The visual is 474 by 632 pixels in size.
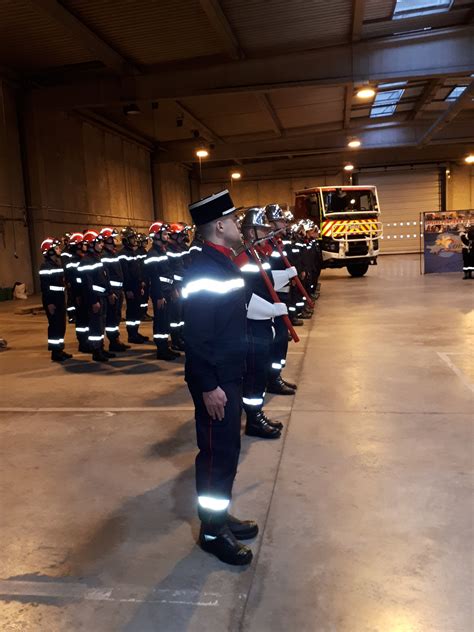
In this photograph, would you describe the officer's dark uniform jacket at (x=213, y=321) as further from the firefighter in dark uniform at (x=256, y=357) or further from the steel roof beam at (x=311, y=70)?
the steel roof beam at (x=311, y=70)

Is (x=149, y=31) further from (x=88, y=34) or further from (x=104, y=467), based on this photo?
(x=104, y=467)

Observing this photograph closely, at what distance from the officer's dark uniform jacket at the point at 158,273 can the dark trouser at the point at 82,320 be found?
1.06m

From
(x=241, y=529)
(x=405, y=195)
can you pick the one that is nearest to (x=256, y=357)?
(x=241, y=529)

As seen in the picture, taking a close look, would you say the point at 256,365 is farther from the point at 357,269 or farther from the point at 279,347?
the point at 357,269

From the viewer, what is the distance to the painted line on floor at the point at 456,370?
5707 mm

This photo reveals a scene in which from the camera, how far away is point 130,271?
8984 millimetres

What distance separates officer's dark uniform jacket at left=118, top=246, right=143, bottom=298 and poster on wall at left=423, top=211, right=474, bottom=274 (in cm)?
1154

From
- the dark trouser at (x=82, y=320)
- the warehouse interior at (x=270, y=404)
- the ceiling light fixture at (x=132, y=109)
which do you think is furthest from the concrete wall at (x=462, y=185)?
the dark trouser at (x=82, y=320)

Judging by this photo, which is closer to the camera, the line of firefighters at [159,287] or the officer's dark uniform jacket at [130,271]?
the line of firefighters at [159,287]

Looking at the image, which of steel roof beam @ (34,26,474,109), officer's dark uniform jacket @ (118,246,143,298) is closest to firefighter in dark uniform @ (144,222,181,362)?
officer's dark uniform jacket @ (118,246,143,298)

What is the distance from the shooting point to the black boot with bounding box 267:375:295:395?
566 cm

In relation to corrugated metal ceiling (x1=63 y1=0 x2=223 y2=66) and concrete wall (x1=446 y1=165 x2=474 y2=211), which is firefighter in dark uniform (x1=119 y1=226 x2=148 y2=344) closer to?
corrugated metal ceiling (x1=63 y1=0 x2=223 y2=66)

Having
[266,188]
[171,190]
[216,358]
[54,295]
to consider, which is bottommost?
[216,358]

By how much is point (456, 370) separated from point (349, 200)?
1227cm
